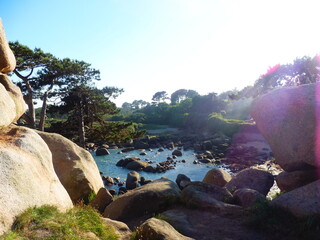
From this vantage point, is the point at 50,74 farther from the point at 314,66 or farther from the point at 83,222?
the point at 314,66

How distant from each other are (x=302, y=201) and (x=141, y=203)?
590 cm

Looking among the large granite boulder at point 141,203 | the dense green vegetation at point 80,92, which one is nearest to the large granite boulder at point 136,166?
the dense green vegetation at point 80,92

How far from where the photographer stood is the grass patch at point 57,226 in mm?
5469

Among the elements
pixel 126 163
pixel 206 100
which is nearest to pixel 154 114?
pixel 206 100

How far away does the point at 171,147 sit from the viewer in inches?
1943

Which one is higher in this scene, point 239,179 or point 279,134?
point 279,134

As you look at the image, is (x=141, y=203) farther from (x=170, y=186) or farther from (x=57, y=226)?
(x=57, y=226)

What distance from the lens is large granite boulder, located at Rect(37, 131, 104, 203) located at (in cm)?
1245

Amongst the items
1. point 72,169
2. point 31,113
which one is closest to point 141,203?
point 72,169

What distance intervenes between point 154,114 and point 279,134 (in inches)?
3337

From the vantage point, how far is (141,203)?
10.9 meters

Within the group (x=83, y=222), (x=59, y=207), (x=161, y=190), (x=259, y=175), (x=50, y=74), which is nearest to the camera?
(x=83, y=222)

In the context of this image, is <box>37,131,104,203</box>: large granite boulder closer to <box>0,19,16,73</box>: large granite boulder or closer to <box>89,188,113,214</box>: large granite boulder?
<box>89,188,113,214</box>: large granite boulder

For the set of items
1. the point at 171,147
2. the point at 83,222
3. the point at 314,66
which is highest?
the point at 314,66
